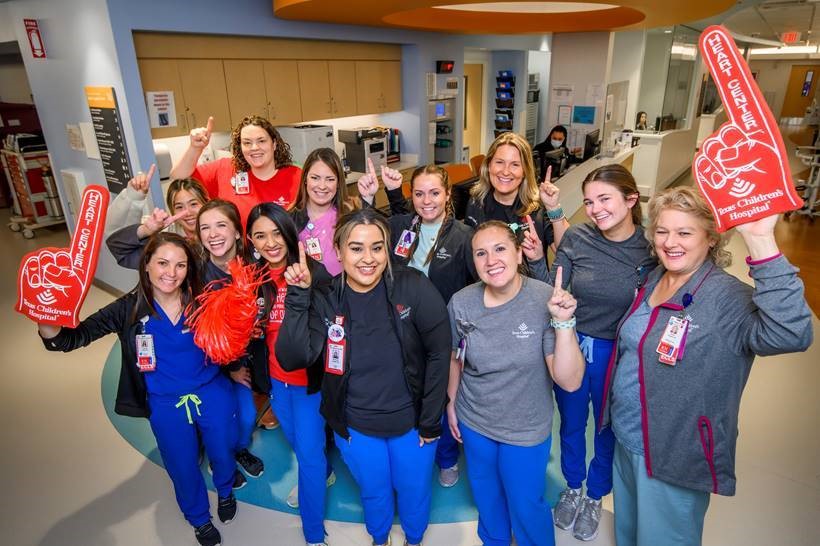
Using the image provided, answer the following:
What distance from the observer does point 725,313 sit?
4.90 ft

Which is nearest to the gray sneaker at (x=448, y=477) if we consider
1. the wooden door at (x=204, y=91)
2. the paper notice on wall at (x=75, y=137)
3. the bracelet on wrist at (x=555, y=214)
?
the bracelet on wrist at (x=555, y=214)

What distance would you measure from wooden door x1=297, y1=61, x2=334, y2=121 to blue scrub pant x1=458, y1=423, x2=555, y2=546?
4.64 m

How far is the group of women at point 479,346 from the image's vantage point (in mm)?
1579

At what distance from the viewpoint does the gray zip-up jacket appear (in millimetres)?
1446

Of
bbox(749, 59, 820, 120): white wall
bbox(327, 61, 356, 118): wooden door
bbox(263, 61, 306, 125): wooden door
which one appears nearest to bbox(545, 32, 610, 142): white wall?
bbox(327, 61, 356, 118): wooden door

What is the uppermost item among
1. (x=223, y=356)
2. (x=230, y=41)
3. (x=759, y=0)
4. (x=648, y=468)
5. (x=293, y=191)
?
(x=759, y=0)

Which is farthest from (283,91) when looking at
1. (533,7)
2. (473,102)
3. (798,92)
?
(798,92)

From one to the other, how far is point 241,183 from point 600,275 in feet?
6.98

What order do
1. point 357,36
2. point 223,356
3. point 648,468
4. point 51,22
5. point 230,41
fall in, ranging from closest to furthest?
point 648,468, point 223,356, point 51,22, point 230,41, point 357,36

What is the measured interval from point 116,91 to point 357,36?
285cm

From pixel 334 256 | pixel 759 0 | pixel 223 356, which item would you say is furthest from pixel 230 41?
pixel 759 0

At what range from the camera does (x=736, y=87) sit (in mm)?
1425

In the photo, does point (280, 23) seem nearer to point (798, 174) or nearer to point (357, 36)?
point (357, 36)

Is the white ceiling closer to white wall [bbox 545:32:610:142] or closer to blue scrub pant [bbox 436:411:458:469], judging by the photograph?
white wall [bbox 545:32:610:142]
